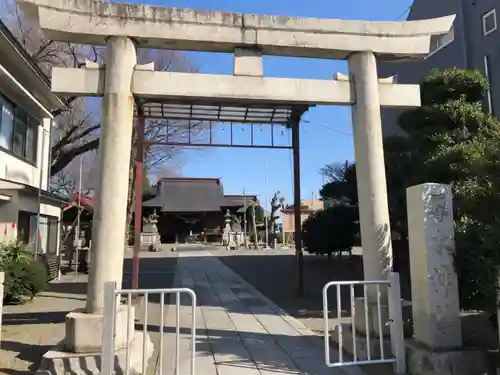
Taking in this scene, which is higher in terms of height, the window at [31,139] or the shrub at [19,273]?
the window at [31,139]

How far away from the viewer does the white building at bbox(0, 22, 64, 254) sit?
10.5 metres

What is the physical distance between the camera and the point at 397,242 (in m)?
12.0

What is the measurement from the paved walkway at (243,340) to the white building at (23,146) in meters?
4.64

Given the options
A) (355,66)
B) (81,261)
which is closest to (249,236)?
(81,261)

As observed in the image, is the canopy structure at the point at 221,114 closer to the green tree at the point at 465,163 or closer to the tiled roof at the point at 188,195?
the green tree at the point at 465,163

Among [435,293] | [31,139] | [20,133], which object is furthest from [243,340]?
[31,139]

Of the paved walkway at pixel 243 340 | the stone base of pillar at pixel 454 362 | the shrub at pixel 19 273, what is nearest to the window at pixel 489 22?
the paved walkway at pixel 243 340

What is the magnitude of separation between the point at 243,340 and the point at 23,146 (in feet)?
32.3

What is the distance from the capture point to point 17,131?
1245 cm

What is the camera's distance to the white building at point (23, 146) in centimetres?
1048

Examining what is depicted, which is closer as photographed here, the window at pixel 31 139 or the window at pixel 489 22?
the window at pixel 31 139

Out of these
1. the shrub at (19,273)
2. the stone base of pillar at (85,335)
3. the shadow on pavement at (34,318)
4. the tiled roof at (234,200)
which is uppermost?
the tiled roof at (234,200)

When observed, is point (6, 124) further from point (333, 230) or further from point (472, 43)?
point (472, 43)

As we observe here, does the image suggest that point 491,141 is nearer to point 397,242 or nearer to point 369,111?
point 369,111
